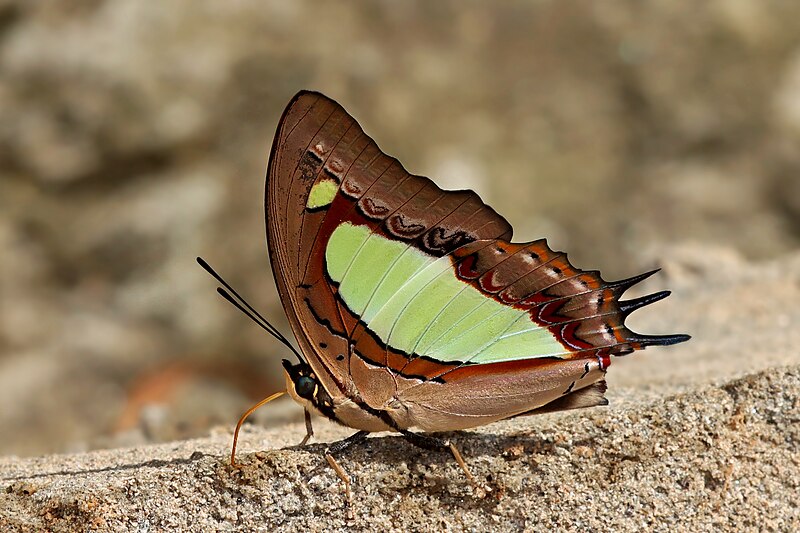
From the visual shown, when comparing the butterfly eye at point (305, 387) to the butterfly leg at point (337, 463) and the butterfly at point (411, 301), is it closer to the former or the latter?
the butterfly at point (411, 301)

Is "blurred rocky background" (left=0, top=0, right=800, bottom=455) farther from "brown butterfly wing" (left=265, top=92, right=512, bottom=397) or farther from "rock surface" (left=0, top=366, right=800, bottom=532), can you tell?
"brown butterfly wing" (left=265, top=92, right=512, bottom=397)

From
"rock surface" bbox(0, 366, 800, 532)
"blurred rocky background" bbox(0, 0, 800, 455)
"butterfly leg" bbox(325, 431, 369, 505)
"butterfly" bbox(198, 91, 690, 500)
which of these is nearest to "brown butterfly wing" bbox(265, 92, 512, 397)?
"butterfly" bbox(198, 91, 690, 500)

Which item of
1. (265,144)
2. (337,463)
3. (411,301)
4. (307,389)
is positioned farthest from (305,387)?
(265,144)

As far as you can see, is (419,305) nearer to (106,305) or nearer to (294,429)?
(294,429)

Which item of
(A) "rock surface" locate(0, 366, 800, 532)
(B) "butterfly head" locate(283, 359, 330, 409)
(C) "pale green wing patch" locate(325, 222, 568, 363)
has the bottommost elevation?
(A) "rock surface" locate(0, 366, 800, 532)

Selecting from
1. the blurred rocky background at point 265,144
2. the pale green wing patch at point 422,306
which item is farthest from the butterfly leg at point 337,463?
the blurred rocky background at point 265,144

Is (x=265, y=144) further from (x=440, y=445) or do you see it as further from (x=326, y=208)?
(x=440, y=445)

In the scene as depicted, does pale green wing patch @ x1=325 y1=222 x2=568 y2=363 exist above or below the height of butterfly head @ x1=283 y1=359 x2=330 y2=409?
above
